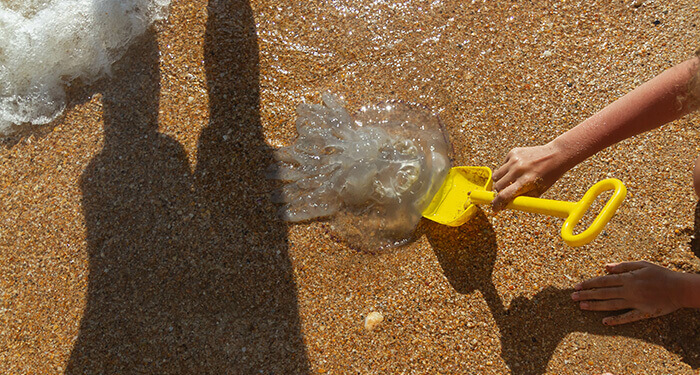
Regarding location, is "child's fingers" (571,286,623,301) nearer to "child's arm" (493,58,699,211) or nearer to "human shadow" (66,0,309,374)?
"child's arm" (493,58,699,211)

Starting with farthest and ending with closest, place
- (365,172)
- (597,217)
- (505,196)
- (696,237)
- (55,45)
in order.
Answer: (55,45) → (365,172) → (696,237) → (505,196) → (597,217)

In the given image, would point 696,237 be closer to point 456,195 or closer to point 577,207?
point 577,207

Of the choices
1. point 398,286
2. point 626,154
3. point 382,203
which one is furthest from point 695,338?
point 382,203

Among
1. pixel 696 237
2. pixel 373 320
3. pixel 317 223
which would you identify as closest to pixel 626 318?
pixel 696 237

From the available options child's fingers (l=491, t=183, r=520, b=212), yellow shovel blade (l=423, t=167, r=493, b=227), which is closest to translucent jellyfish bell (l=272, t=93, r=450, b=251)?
yellow shovel blade (l=423, t=167, r=493, b=227)

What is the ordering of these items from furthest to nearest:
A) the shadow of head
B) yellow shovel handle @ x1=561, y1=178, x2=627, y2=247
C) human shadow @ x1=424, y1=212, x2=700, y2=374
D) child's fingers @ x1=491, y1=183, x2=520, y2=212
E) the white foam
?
1. the white foam
2. the shadow of head
3. human shadow @ x1=424, y1=212, x2=700, y2=374
4. child's fingers @ x1=491, y1=183, x2=520, y2=212
5. yellow shovel handle @ x1=561, y1=178, x2=627, y2=247

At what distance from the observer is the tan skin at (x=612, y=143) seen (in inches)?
67.8

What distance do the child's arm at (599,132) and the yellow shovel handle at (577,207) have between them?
6 centimetres

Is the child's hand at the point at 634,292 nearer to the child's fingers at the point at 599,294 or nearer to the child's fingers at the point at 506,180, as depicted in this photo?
the child's fingers at the point at 599,294

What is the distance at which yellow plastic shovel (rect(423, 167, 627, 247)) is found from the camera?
4.73 ft

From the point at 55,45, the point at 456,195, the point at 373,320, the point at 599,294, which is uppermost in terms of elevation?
the point at 55,45

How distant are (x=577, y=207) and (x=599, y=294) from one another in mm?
544

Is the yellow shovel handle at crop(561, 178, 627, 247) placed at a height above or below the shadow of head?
above

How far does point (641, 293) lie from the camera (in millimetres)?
1815
